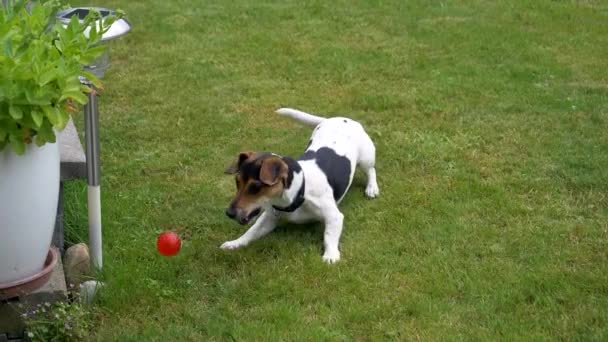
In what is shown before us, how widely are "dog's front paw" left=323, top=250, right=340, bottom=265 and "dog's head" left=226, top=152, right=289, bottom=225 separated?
1.47ft

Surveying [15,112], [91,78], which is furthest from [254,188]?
[15,112]

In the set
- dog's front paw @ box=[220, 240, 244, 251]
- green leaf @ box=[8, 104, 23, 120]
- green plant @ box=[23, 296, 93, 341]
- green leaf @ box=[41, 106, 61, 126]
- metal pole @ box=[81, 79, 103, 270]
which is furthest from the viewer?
dog's front paw @ box=[220, 240, 244, 251]

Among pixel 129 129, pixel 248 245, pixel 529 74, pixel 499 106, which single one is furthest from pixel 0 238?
pixel 529 74

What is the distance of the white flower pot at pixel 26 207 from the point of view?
11.0 ft

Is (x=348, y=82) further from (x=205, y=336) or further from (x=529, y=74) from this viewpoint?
(x=205, y=336)

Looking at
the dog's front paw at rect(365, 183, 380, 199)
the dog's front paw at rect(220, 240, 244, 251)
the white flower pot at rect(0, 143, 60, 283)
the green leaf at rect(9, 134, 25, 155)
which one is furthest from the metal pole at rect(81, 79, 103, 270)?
the dog's front paw at rect(365, 183, 380, 199)

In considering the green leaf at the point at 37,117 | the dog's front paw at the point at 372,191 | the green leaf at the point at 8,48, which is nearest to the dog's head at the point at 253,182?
the dog's front paw at the point at 372,191

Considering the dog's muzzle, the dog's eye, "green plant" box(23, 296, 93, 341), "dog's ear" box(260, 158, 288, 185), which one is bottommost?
"green plant" box(23, 296, 93, 341)

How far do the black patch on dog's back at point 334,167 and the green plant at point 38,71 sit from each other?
1627mm

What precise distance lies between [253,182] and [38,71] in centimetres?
131

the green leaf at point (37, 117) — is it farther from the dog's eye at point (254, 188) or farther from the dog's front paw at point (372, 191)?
the dog's front paw at point (372, 191)

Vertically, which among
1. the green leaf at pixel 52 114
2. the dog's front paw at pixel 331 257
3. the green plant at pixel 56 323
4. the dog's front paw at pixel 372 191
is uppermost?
the green leaf at pixel 52 114

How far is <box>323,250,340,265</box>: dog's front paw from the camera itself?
4.43 m

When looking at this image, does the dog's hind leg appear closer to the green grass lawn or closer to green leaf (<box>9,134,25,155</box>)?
the green grass lawn
